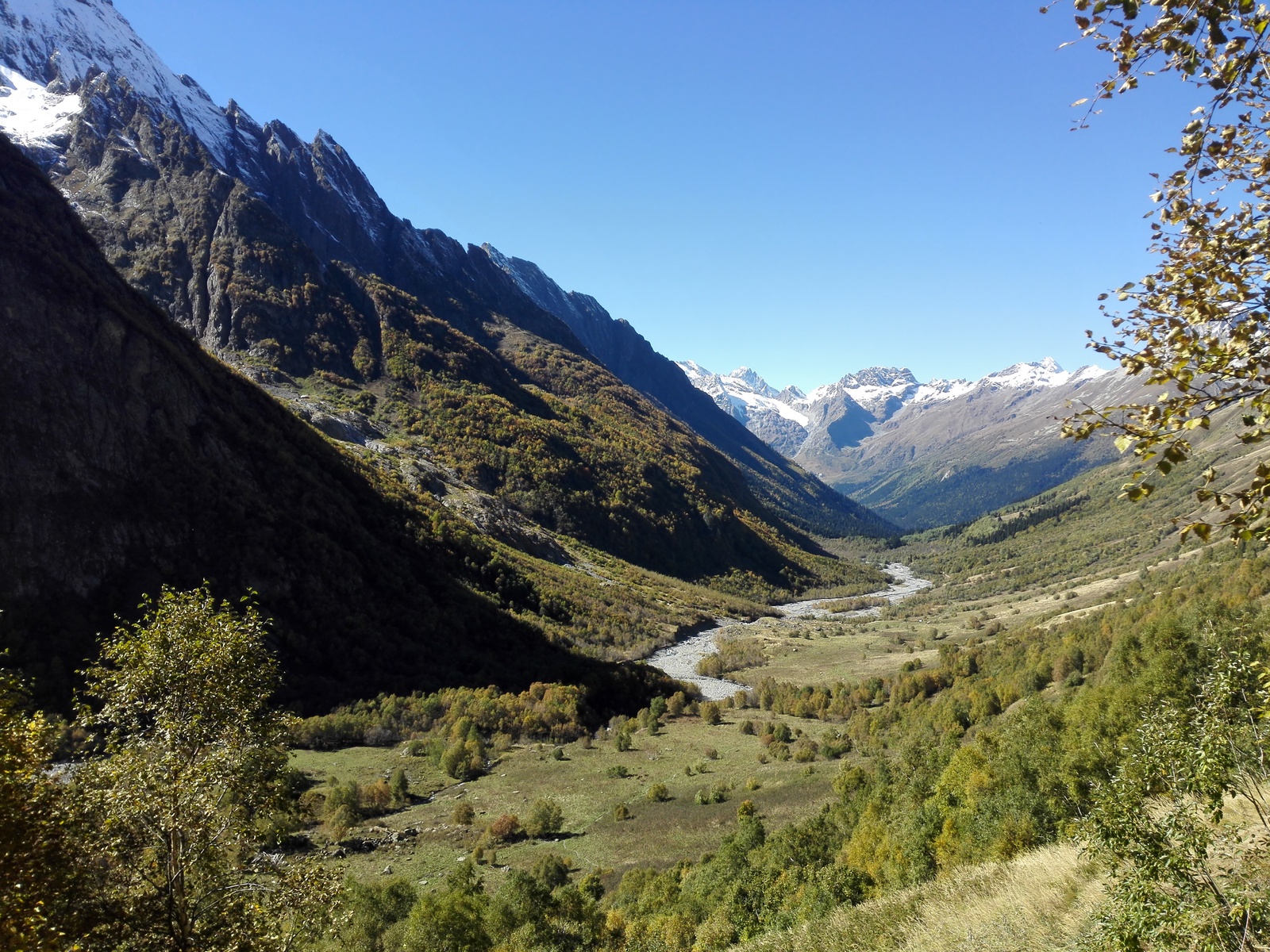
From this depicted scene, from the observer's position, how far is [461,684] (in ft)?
171

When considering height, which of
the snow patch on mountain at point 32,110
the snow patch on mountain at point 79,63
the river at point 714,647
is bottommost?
the river at point 714,647

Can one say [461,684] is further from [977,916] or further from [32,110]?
[32,110]

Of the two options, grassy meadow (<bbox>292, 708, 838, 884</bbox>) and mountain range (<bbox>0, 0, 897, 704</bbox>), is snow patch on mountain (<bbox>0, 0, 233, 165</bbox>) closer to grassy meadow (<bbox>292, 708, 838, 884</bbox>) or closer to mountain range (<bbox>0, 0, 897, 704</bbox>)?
mountain range (<bbox>0, 0, 897, 704</bbox>)

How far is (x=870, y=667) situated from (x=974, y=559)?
127 meters

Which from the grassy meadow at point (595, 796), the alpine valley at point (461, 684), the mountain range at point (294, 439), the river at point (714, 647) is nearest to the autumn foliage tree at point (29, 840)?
the alpine valley at point (461, 684)

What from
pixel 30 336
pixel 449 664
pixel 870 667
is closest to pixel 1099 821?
pixel 449 664

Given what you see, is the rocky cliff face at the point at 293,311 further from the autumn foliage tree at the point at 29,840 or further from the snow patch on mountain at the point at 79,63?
the autumn foliage tree at the point at 29,840

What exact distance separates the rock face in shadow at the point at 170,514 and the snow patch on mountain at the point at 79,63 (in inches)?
3695

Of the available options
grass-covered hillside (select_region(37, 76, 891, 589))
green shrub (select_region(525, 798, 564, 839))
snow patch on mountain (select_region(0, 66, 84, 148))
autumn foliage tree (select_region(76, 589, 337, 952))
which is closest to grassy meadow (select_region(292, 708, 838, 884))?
green shrub (select_region(525, 798, 564, 839))

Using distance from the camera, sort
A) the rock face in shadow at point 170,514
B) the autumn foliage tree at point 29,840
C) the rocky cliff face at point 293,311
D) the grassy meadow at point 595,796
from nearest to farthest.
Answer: the autumn foliage tree at point 29,840, the grassy meadow at point 595,796, the rock face in shadow at point 170,514, the rocky cliff face at point 293,311

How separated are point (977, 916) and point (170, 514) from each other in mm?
56524

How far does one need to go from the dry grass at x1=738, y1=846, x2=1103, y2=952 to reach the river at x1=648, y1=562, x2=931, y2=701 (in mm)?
43106

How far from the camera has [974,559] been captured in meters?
170

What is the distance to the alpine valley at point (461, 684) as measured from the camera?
1023cm
